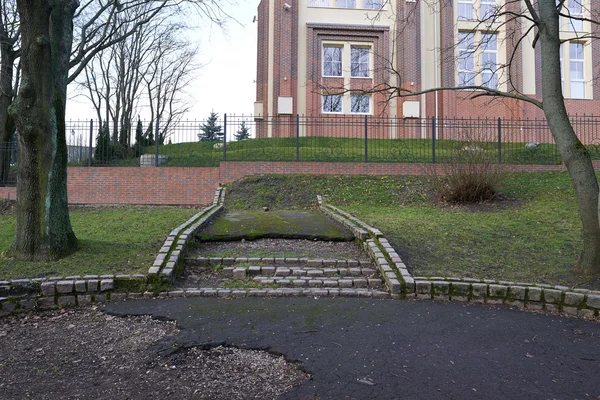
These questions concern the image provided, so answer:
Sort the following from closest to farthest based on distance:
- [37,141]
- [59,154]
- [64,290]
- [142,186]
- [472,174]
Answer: [64,290]
[37,141]
[59,154]
[472,174]
[142,186]

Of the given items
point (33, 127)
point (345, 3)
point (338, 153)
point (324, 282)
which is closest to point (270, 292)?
point (324, 282)

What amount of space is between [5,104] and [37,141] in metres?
11.3

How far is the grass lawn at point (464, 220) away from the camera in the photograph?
6344 millimetres

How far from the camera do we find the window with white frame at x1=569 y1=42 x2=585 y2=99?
951 inches

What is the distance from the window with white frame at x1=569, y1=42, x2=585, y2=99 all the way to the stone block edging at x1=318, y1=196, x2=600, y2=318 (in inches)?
935

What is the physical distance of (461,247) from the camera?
739cm

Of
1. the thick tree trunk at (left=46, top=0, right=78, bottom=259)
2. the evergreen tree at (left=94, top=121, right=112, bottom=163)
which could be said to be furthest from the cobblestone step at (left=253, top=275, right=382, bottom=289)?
the evergreen tree at (left=94, top=121, right=112, bottom=163)

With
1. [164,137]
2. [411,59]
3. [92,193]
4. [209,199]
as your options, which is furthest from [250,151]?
[411,59]

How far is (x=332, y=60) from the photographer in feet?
80.2

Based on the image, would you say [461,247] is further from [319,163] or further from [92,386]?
[319,163]

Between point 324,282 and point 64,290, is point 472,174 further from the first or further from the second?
point 64,290

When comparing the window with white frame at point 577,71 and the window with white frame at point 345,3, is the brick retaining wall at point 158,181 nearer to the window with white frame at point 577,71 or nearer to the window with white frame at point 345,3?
the window with white frame at point 345,3

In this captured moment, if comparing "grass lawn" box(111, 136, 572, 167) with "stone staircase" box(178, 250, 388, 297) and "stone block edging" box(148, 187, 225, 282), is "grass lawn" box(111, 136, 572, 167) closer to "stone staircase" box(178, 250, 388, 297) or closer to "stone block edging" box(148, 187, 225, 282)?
"stone block edging" box(148, 187, 225, 282)

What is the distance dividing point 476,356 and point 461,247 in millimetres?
4070
